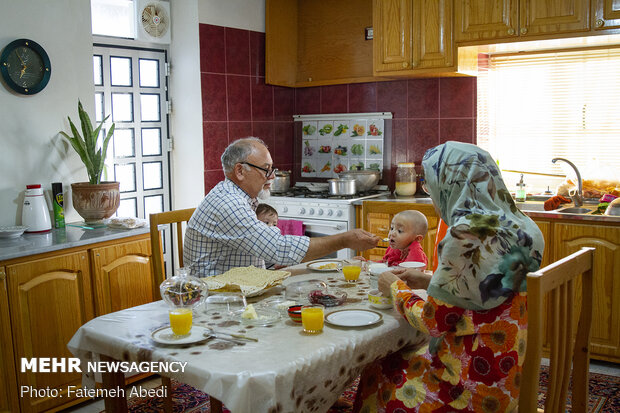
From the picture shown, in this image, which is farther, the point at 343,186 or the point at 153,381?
the point at 343,186

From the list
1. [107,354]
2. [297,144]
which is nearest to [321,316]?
[107,354]

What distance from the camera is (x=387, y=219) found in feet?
13.2

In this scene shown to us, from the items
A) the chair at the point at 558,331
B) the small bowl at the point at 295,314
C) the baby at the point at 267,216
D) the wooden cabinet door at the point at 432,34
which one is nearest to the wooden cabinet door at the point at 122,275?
the baby at the point at 267,216

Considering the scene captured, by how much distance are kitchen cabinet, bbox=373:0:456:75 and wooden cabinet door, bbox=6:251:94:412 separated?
241 cm

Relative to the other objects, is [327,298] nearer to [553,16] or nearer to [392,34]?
[553,16]

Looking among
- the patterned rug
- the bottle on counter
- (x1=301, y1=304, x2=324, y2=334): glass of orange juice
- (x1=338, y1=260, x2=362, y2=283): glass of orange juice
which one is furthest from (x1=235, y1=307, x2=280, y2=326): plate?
the bottle on counter

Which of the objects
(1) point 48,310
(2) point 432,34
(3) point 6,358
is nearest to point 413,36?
(2) point 432,34

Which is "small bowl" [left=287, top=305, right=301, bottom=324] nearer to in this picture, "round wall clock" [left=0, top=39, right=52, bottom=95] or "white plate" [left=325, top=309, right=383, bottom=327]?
"white plate" [left=325, top=309, right=383, bottom=327]

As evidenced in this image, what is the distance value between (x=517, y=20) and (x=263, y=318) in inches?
105

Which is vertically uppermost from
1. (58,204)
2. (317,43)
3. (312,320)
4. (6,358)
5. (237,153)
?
(317,43)

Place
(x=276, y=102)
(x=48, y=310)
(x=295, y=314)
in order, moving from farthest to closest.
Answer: (x=276, y=102)
(x=48, y=310)
(x=295, y=314)

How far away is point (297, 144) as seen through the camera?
5.18m

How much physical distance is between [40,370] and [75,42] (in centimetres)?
181

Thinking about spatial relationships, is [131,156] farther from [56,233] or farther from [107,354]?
[107,354]
